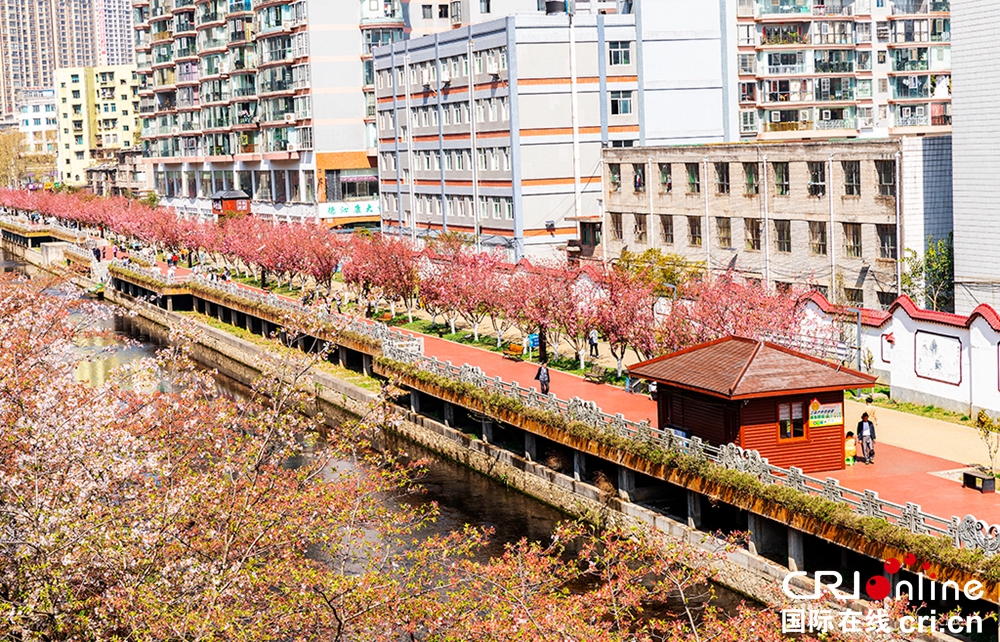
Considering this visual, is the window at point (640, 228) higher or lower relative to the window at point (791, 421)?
higher

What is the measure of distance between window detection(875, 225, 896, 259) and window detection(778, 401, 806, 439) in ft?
71.9

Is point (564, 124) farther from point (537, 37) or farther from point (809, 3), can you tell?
point (809, 3)

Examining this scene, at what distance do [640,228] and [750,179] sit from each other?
35.2 ft

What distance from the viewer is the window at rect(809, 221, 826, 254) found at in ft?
201

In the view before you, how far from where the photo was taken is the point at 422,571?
24.0 metres

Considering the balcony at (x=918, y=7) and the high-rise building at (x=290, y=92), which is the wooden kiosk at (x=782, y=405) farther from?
the high-rise building at (x=290, y=92)

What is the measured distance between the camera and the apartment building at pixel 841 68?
8888 cm

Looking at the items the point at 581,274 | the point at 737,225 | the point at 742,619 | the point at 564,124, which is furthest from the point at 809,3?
the point at 742,619

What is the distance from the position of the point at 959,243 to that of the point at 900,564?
84.0ft

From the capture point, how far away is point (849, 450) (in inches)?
1519

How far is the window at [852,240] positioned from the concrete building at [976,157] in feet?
22.8

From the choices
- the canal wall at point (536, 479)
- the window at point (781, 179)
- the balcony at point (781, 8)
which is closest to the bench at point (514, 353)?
the canal wall at point (536, 479)

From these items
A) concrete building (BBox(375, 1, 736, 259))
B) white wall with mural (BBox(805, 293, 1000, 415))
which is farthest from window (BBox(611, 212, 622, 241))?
white wall with mural (BBox(805, 293, 1000, 415))

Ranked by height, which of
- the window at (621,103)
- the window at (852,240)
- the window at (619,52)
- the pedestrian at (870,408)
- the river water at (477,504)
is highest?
the window at (619,52)
